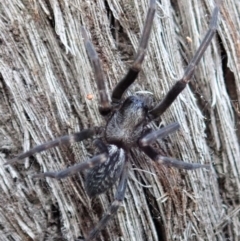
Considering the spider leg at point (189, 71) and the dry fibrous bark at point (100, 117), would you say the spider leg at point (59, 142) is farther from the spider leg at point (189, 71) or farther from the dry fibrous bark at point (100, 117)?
the spider leg at point (189, 71)

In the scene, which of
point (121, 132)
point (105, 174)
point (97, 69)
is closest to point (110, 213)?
point (105, 174)

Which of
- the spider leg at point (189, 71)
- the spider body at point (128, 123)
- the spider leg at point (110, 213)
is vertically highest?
the spider leg at point (189, 71)

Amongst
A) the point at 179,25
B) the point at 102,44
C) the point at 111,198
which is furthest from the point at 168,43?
the point at 111,198

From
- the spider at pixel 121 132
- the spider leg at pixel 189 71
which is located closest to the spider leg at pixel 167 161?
the spider at pixel 121 132

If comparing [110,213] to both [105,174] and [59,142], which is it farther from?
[59,142]

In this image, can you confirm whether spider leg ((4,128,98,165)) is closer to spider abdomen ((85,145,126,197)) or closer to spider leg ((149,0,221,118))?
spider abdomen ((85,145,126,197))

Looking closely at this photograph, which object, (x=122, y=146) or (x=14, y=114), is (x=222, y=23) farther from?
(x=14, y=114)

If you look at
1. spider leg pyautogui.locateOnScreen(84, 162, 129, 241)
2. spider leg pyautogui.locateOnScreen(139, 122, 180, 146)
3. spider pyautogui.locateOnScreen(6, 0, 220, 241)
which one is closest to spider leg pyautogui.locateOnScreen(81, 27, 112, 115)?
spider pyautogui.locateOnScreen(6, 0, 220, 241)
